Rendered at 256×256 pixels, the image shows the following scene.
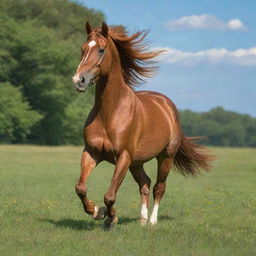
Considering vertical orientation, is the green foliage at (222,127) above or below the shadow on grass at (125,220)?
above

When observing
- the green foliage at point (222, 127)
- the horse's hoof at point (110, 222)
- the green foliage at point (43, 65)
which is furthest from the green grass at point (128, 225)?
the green foliage at point (222, 127)

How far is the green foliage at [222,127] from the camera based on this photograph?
142 m

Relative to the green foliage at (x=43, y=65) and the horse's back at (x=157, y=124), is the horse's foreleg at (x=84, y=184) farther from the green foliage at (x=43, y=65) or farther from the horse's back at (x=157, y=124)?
the green foliage at (x=43, y=65)

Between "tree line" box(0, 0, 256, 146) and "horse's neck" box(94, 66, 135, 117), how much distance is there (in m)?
47.7

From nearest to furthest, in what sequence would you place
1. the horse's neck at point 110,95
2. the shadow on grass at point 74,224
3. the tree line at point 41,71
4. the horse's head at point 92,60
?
the horse's head at point 92,60 < the horse's neck at point 110,95 < the shadow on grass at point 74,224 < the tree line at point 41,71

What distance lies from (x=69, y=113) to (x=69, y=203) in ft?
166

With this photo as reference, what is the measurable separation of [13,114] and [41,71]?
7.43m

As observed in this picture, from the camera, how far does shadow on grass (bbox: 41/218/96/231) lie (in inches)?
358

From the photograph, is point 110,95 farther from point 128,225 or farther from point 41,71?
point 41,71

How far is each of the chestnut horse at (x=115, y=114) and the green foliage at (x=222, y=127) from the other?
13048cm

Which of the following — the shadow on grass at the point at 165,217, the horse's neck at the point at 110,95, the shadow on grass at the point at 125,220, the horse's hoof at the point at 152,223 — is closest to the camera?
the horse's neck at the point at 110,95

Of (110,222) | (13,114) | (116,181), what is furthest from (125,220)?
(13,114)

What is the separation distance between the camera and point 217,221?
35.6ft

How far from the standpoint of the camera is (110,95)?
8766 mm
